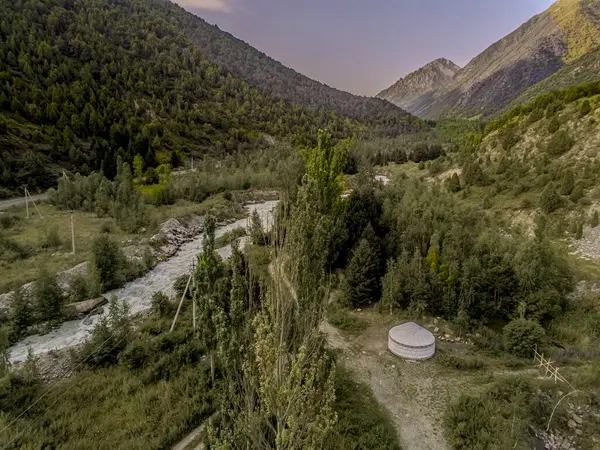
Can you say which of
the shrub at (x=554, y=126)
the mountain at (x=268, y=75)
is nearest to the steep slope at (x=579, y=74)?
the mountain at (x=268, y=75)

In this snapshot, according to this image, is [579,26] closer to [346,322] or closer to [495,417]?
[346,322]

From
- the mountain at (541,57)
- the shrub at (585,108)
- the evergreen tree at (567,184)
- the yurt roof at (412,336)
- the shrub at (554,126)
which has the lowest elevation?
the yurt roof at (412,336)

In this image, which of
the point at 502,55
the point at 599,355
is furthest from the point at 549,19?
the point at 599,355

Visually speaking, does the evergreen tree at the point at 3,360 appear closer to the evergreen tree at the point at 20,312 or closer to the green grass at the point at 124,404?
the green grass at the point at 124,404

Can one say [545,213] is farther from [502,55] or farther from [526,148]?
[502,55]

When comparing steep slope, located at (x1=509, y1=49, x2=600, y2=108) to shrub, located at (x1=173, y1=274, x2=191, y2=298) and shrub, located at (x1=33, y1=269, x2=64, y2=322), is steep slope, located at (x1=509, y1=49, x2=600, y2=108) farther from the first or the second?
shrub, located at (x1=33, y1=269, x2=64, y2=322)
